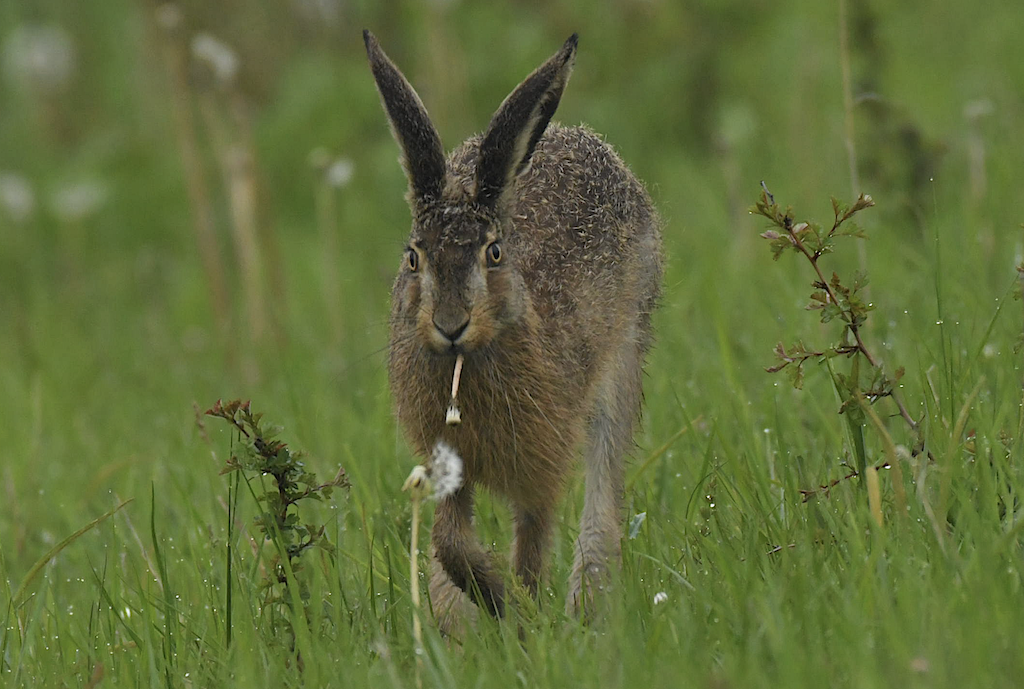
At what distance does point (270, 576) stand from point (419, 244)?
1053mm

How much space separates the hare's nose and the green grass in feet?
2.04

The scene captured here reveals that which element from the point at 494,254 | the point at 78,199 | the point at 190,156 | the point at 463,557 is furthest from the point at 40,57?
the point at 463,557

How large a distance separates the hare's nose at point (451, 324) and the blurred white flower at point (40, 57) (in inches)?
467

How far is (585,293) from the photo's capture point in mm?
4902

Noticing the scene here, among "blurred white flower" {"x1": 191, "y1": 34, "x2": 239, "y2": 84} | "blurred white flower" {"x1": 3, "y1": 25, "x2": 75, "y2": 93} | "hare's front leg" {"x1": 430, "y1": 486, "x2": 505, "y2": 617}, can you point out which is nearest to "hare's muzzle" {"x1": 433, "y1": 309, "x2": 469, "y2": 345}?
"hare's front leg" {"x1": 430, "y1": 486, "x2": 505, "y2": 617}

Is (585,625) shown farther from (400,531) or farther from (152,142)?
(152,142)

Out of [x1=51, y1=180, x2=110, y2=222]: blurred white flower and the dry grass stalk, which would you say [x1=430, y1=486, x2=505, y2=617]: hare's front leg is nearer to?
the dry grass stalk

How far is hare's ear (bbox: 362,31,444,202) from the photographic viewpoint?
13.7 ft

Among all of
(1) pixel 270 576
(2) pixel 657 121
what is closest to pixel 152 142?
(2) pixel 657 121

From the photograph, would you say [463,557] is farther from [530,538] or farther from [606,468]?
[606,468]

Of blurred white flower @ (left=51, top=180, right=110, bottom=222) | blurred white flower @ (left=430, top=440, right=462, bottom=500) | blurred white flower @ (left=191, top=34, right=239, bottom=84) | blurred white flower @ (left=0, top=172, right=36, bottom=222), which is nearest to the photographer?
blurred white flower @ (left=430, top=440, right=462, bottom=500)

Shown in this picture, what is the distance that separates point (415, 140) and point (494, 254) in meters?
0.41

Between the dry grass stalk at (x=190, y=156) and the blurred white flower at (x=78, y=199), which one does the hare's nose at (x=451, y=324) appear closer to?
the dry grass stalk at (x=190, y=156)

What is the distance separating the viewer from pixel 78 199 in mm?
10883
